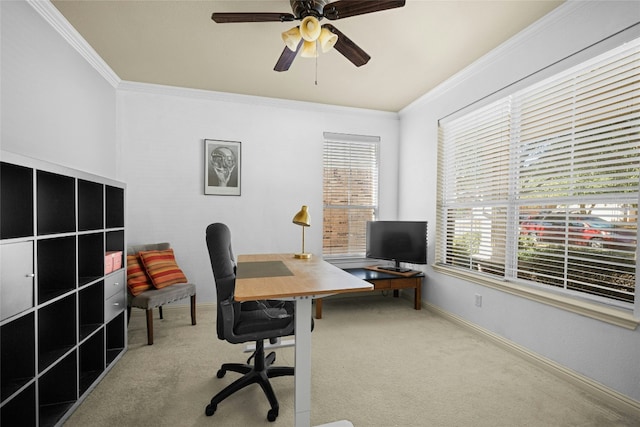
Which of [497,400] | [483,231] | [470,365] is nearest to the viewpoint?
[497,400]

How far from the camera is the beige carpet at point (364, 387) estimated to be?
1.76 metres

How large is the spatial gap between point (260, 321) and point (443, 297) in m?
2.53

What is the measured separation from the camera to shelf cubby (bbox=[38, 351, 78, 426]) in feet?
5.93

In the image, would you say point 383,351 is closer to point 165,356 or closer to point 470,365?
point 470,365

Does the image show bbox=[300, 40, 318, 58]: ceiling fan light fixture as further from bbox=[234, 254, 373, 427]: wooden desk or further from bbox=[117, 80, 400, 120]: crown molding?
bbox=[117, 80, 400, 120]: crown molding

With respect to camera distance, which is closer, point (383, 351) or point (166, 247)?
point (383, 351)

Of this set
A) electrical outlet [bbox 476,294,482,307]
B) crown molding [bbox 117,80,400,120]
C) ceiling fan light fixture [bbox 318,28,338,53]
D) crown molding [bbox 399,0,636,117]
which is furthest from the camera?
crown molding [bbox 117,80,400,120]

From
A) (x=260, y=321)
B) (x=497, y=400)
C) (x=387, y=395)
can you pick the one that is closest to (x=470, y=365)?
(x=497, y=400)

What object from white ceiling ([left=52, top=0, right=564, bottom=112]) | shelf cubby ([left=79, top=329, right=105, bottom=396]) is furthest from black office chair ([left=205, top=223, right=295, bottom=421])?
white ceiling ([left=52, top=0, right=564, bottom=112])

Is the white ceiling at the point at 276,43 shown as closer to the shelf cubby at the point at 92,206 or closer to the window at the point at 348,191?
the window at the point at 348,191

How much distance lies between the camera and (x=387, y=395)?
1.98 meters

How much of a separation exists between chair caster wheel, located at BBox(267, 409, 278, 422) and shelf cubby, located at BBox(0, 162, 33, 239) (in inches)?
62.1

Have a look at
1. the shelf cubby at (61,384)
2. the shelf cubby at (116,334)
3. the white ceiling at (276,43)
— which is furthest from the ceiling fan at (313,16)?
the shelf cubby at (116,334)

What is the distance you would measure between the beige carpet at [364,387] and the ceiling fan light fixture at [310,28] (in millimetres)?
2271
